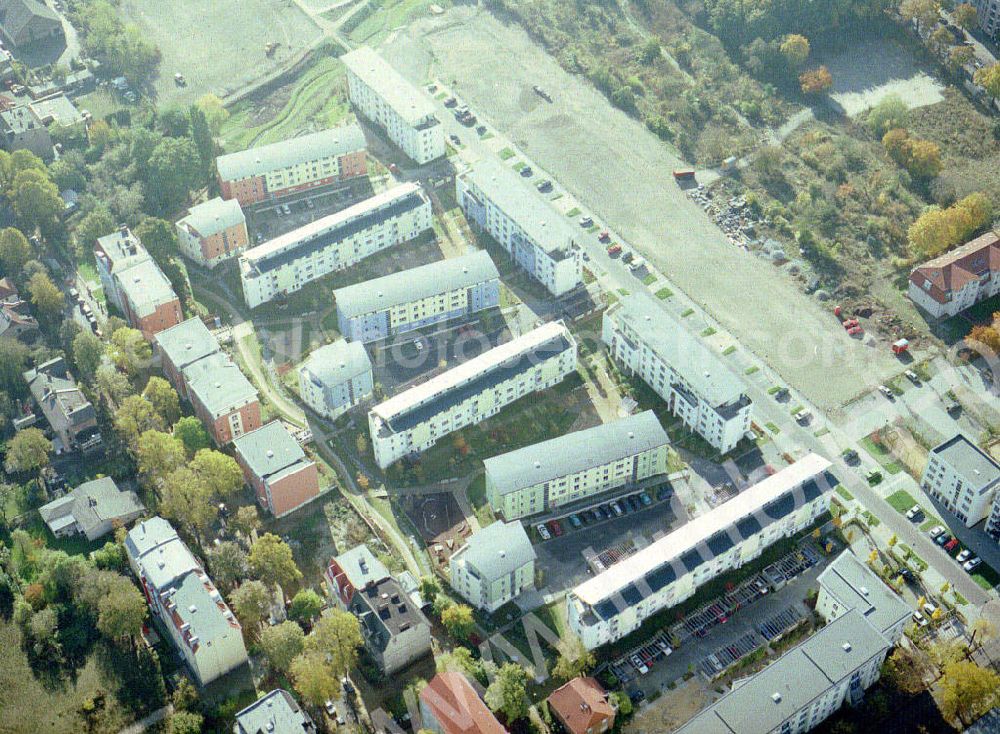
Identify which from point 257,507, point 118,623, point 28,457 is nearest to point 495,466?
point 257,507

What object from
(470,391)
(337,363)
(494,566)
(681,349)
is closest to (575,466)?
(470,391)

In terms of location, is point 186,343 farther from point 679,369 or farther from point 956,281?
point 956,281

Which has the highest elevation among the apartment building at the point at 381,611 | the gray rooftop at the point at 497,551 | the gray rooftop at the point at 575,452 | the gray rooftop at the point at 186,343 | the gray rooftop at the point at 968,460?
the gray rooftop at the point at 968,460

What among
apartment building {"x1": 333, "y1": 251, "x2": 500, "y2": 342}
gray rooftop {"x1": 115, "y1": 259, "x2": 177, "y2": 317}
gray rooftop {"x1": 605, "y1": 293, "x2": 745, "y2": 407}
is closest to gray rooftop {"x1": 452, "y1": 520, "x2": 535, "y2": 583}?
gray rooftop {"x1": 605, "y1": 293, "x2": 745, "y2": 407}

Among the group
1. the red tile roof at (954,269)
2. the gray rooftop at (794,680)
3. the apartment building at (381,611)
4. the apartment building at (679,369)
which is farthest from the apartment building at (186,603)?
the red tile roof at (954,269)

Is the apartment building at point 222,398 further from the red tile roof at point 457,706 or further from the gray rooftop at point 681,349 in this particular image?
the gray rooftop at point 681,349

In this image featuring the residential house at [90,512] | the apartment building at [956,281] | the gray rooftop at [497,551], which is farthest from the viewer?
the apartment building at [956,281]

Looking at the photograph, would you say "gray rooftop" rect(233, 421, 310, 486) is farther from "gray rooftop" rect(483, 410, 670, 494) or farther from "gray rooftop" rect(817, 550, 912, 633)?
"gray rooftop" rect(817, 550, 912, 633)
